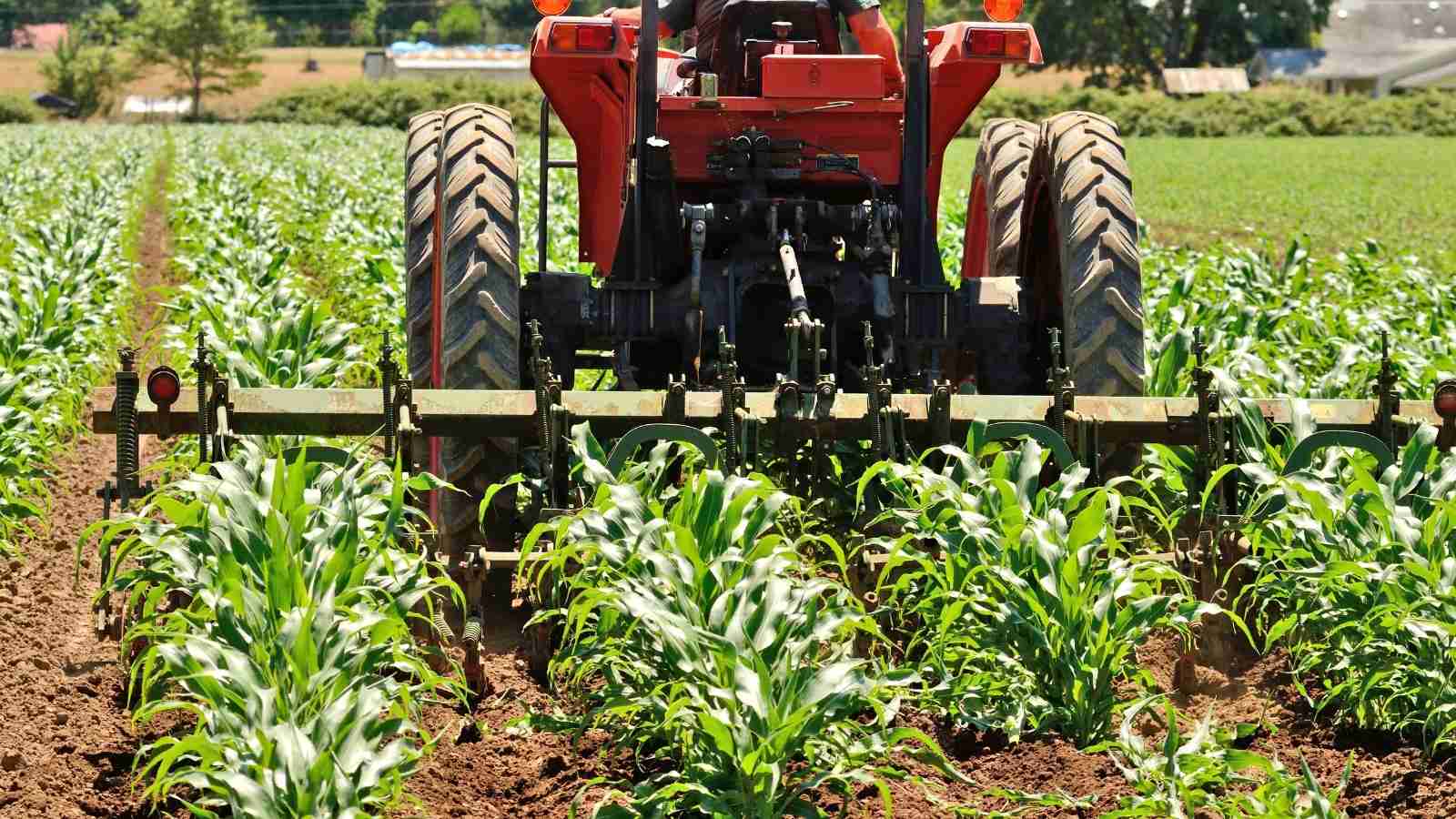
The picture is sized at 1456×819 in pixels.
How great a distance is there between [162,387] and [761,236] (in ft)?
6.94

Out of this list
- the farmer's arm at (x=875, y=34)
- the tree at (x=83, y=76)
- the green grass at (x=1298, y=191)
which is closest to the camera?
the farmer's arm at (x=875, y=34)

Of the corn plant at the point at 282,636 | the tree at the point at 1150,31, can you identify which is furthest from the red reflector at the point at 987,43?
the tree at the point at 1150,31

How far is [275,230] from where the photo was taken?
15500 mm

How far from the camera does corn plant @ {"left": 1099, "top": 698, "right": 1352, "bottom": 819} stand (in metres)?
3.89

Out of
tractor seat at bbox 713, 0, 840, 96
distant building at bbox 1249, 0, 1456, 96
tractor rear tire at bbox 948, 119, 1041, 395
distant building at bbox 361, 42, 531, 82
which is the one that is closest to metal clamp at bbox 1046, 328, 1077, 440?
tractor rear tire at bbox 948, 119, 1041, 395

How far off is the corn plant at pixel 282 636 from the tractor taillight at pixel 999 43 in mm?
2686

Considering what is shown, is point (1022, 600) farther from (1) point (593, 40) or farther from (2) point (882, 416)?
(1) point (593, 40)

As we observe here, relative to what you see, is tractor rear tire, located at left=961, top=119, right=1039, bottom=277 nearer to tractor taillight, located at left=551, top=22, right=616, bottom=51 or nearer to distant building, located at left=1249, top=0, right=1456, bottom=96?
tractor taillight, located at left=551, top=22, right=616, bottom=51

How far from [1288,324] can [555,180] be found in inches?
527

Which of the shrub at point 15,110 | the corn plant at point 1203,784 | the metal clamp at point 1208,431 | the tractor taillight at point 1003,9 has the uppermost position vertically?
the shrub at point 15,110

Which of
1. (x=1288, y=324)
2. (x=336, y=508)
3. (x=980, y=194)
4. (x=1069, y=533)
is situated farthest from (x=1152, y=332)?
(x=336, y=508)

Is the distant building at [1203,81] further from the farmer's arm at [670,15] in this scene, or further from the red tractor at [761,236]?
the red tractor at [761,236]

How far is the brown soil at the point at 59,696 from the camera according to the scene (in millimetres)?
4496

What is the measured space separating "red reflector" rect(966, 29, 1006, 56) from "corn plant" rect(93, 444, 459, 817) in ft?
8.80
